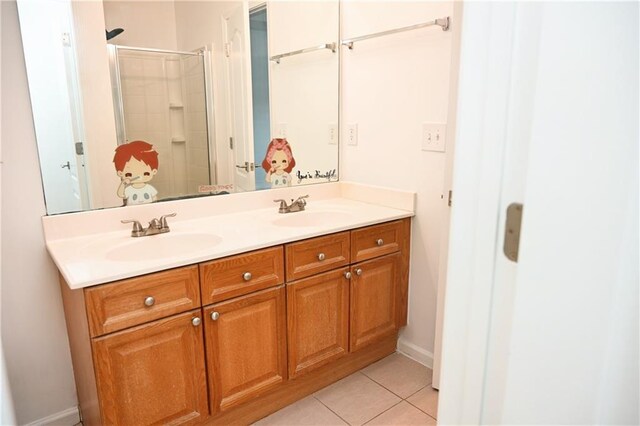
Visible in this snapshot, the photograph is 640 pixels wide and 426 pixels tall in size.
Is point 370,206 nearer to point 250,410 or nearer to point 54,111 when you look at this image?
point 250,410

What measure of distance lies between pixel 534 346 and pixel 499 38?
0.41 meters

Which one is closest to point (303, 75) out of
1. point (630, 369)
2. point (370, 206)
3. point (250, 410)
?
point (370, 206)

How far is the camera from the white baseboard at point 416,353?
221cm

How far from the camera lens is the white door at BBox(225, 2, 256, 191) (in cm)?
210

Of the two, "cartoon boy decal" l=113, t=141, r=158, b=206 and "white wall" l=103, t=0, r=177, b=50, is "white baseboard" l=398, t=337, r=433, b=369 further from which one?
"white wall" l=103, t=0, r=177, b=50

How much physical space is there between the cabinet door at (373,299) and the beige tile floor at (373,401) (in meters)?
0.19

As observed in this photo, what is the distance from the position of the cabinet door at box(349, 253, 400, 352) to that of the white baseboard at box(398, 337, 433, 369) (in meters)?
0.18

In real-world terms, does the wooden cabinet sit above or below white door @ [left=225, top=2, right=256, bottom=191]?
below

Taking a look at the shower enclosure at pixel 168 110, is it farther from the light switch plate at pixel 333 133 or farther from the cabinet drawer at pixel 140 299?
the light switch plate at pixel 333 133

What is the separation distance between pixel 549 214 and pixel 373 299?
5.26 feet

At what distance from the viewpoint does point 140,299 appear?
4.48ft

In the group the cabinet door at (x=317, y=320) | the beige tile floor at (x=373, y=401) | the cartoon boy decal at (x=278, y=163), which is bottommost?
the beige tile floor at (x=373, y=401)

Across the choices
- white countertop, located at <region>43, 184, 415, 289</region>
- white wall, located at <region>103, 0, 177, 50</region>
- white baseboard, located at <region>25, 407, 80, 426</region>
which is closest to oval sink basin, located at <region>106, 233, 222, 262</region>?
white countertop, located at <region>43, 184, 415, 289</region>

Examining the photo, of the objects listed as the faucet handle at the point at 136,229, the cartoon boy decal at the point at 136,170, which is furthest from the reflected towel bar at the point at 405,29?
the faucet handle at the point at 136,229
